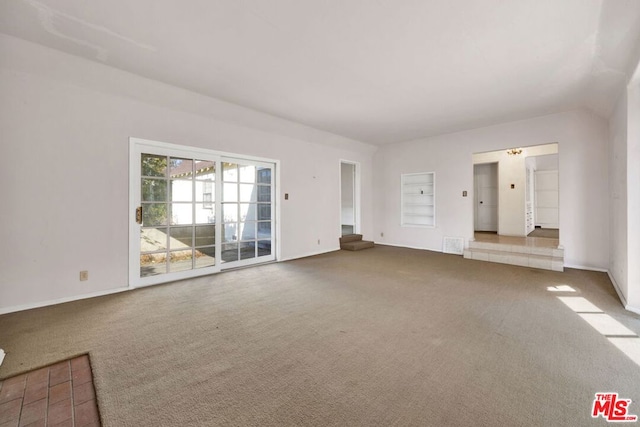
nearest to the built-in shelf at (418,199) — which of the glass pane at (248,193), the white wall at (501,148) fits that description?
the white wall at (501,148)

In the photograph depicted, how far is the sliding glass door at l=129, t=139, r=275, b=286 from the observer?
3.61 meters

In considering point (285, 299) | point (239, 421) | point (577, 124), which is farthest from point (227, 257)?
point (577, 124)

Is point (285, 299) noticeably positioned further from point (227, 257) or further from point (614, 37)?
point (614, 37)

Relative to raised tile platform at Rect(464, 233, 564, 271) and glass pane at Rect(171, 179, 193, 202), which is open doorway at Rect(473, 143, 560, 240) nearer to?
raised tile platform at Rect(464, 233, 564, 271)

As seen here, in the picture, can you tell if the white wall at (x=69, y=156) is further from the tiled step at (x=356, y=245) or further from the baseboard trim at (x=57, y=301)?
the tiled step at (x=356, y=245)

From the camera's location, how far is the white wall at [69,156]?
2.72 m

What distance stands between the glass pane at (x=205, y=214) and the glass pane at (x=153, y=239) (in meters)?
0.53

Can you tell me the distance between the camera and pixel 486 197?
814 cm

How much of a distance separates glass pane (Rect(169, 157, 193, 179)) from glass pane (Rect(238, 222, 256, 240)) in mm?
1205

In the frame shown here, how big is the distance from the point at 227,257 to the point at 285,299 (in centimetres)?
185

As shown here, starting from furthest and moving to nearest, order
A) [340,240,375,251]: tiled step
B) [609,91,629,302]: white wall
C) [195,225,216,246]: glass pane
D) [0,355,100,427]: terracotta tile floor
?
[340,240,375,251]: tiled step, [195,225,216,246]: glass pane, [609,91,629,302]: white wall, [0,355,100,427]: terracotta tile floor

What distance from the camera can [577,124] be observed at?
449 cm

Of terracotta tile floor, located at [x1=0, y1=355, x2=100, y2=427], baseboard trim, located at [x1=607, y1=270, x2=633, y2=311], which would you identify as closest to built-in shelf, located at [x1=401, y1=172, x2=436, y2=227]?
baseboard trim, located at [x1=607, y1=270, x2=633, y2=311]

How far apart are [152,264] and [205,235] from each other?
83 cm
